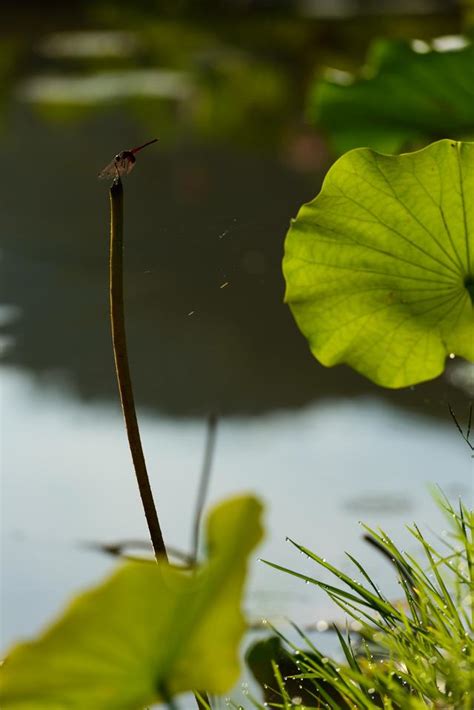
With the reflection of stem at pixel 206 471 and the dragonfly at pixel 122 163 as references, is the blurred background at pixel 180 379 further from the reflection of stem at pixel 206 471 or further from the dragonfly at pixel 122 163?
the dragonfly at pixel 122 163

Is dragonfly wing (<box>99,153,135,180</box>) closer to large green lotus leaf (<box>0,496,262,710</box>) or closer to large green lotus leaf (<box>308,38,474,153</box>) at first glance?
large green lotus leaf (<box>0,496,262,710</box>)

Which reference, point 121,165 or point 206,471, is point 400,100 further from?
point 121,165

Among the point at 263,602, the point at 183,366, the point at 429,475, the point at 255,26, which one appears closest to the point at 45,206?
the point at 183,366

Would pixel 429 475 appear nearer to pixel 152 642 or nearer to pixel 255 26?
pixel 152 642

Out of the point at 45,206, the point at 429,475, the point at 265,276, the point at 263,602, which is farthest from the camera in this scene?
the point at 45,206

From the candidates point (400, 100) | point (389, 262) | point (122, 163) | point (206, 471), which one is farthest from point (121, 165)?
point (400, 100)
